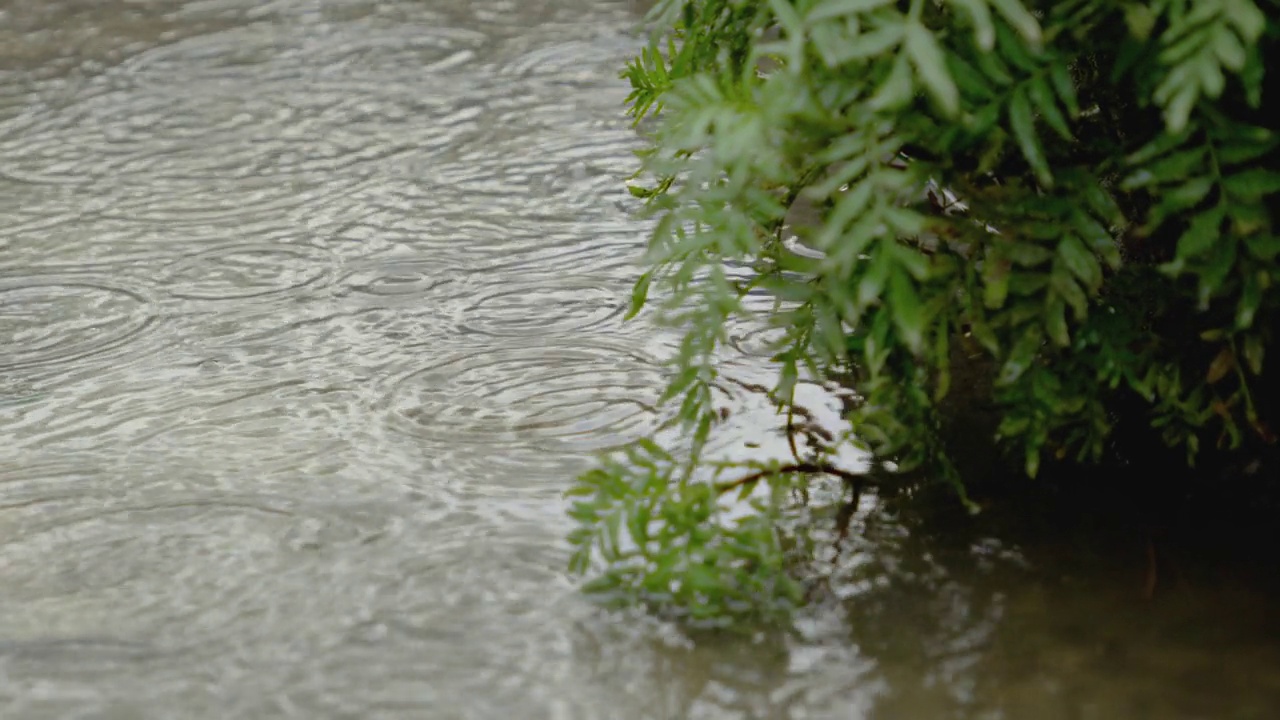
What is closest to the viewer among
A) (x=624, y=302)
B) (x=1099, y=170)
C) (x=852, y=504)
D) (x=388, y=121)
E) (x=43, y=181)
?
(x=1099, y=170)

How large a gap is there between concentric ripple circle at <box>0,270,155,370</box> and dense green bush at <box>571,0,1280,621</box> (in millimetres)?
1352

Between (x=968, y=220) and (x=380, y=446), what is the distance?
1.11 metres

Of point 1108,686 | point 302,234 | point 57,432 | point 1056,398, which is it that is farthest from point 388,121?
point 1108,686

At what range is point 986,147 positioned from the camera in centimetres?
204

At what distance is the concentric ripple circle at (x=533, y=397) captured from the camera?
8.54 feet

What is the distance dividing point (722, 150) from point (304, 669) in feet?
2.93

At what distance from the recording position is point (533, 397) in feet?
8.93

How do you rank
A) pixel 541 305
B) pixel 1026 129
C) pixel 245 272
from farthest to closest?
pixel 245 272
pixel 541 305
pixel 1026 129

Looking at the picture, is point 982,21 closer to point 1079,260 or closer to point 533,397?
point 1079,260

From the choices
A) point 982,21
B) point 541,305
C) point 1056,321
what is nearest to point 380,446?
point 541,305

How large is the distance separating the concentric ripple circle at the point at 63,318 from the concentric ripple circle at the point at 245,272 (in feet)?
0.38

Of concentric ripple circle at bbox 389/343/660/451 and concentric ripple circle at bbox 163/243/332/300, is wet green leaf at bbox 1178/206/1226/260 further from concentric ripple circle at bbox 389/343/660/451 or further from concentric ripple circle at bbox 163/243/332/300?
concentric ripple circle at bbox 163/243/332/300

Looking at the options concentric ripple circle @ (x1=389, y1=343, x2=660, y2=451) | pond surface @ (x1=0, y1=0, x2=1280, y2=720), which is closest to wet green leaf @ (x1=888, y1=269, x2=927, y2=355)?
pond surface @ (x1=0, y1=0, x2=1280, y2=720)

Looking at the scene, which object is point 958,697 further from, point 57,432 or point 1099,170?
point 57,432
